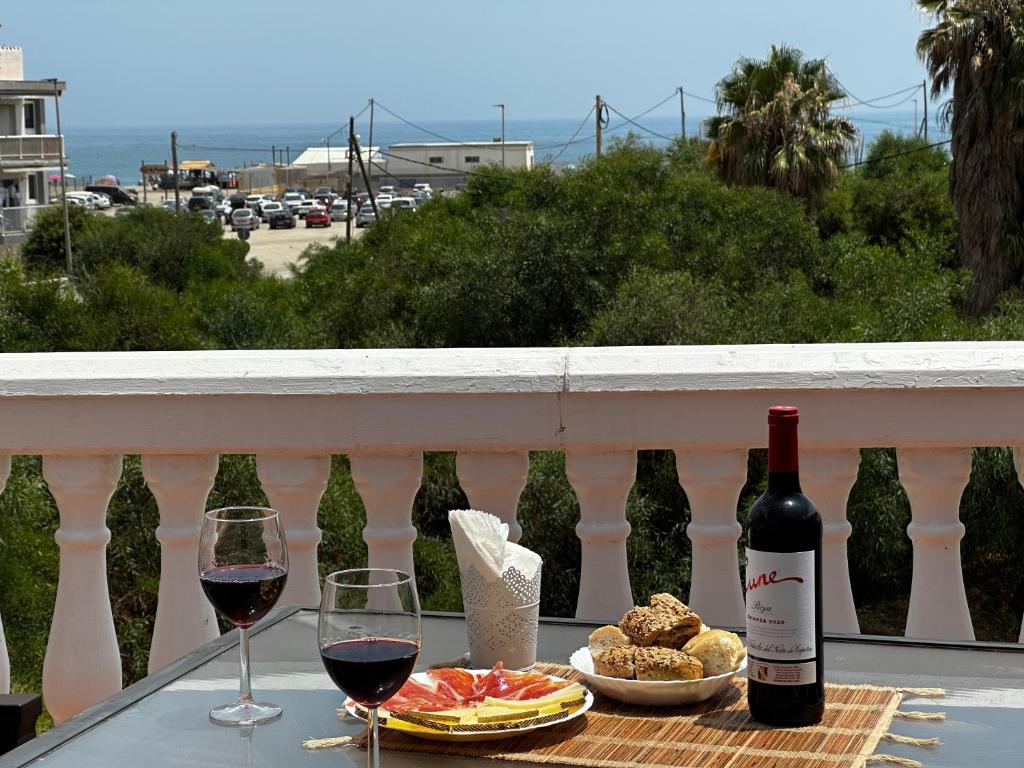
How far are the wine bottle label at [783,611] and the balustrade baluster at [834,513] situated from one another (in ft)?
3.36

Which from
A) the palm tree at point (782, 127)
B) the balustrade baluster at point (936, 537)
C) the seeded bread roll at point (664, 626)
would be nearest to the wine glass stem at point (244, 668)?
the seeded bread roll at point (664, 626)

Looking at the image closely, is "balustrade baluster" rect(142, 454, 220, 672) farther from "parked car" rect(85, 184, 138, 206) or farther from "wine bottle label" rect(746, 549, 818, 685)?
"parked car" rect(85, 184, 138, 206)

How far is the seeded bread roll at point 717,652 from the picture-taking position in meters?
1.56

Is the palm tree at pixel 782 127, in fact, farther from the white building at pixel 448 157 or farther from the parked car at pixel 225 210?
the white building at pixel 448 157

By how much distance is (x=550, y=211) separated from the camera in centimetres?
2688

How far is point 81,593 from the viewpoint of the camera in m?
2.64

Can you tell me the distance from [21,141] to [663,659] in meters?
60.0

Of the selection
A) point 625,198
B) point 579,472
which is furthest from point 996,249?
point 579,472

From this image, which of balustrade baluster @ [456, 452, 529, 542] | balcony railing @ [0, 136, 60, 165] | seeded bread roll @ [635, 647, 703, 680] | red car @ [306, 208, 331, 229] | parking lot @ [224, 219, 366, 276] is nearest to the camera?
seeded bread roll @ [635, 647, 703, 680]

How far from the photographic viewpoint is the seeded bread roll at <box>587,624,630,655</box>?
1632 mm

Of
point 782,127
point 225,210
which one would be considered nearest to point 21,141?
point 225,210

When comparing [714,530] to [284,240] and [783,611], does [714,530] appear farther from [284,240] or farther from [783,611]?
[284,240]

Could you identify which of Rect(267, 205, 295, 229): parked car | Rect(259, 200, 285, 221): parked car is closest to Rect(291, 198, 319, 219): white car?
Rect(259, 200, 285, 221): parked car

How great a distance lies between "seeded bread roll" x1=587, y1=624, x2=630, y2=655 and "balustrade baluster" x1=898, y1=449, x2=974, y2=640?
3.38 feet
